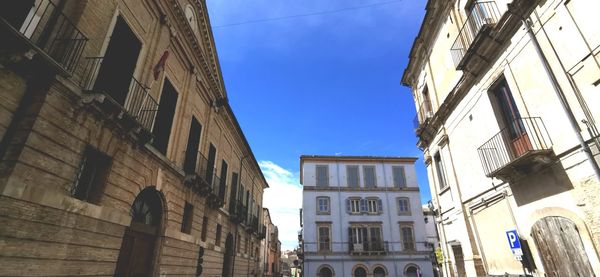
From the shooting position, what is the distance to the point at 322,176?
107 feet

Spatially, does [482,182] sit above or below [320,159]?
below

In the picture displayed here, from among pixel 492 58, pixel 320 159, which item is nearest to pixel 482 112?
pixel 492 58

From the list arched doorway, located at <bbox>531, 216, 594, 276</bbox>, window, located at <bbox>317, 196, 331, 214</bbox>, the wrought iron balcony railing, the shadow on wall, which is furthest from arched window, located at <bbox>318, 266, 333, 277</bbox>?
the wrought iron balcony railing

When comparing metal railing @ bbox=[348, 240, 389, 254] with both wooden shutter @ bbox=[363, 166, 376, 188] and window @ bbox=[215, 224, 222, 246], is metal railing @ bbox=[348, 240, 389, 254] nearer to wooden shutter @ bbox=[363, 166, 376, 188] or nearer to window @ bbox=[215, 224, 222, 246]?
wooden shutter @ bbox=[363, 166, 376, 188]

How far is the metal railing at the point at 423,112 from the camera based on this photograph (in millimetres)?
12795

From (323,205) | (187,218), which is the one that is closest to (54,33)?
(187,218)

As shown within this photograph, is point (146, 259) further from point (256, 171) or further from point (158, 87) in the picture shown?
point (256, 171)

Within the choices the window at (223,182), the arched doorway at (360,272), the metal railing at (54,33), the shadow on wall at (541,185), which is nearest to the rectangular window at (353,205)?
the arched doorway at (360,272)

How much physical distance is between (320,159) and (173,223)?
24.6 metres

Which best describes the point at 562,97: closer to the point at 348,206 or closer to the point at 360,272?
the point at 348,206

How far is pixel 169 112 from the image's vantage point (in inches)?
394

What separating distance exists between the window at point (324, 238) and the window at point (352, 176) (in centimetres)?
539

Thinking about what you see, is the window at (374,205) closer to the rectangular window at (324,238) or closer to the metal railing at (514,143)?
the rectangular window at (324,238)

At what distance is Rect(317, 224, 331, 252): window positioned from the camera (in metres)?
29.0
